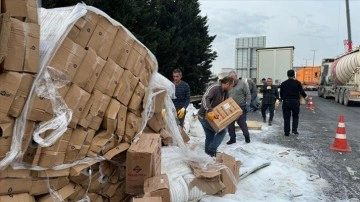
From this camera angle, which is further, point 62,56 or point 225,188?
point 225,188

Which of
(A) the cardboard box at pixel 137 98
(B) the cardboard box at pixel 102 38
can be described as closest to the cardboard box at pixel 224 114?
(A) the cardboard box at pixel 137 98

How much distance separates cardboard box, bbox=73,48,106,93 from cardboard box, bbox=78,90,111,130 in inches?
4.5

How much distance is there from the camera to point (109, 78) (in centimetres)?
453

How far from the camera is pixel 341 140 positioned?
359 inches

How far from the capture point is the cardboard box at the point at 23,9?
3.59 m

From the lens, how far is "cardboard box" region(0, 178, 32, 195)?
371cm

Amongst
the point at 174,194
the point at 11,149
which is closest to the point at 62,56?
the point at 11,149

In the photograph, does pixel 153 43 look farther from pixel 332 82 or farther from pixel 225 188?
pixel 332 82

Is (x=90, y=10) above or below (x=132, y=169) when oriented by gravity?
above

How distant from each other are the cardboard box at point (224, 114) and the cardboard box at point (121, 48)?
8.70 ft

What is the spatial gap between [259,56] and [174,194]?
21.1 m

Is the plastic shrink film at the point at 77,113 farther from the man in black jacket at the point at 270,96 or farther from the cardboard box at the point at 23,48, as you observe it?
the man in black jacket at the point at 270,96

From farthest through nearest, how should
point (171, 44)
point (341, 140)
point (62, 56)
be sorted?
point (171, 44) → point (341, 140) → point (62, 56)

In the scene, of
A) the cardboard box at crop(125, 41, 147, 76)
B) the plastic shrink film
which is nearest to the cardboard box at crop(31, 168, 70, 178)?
the plastic shrink film
